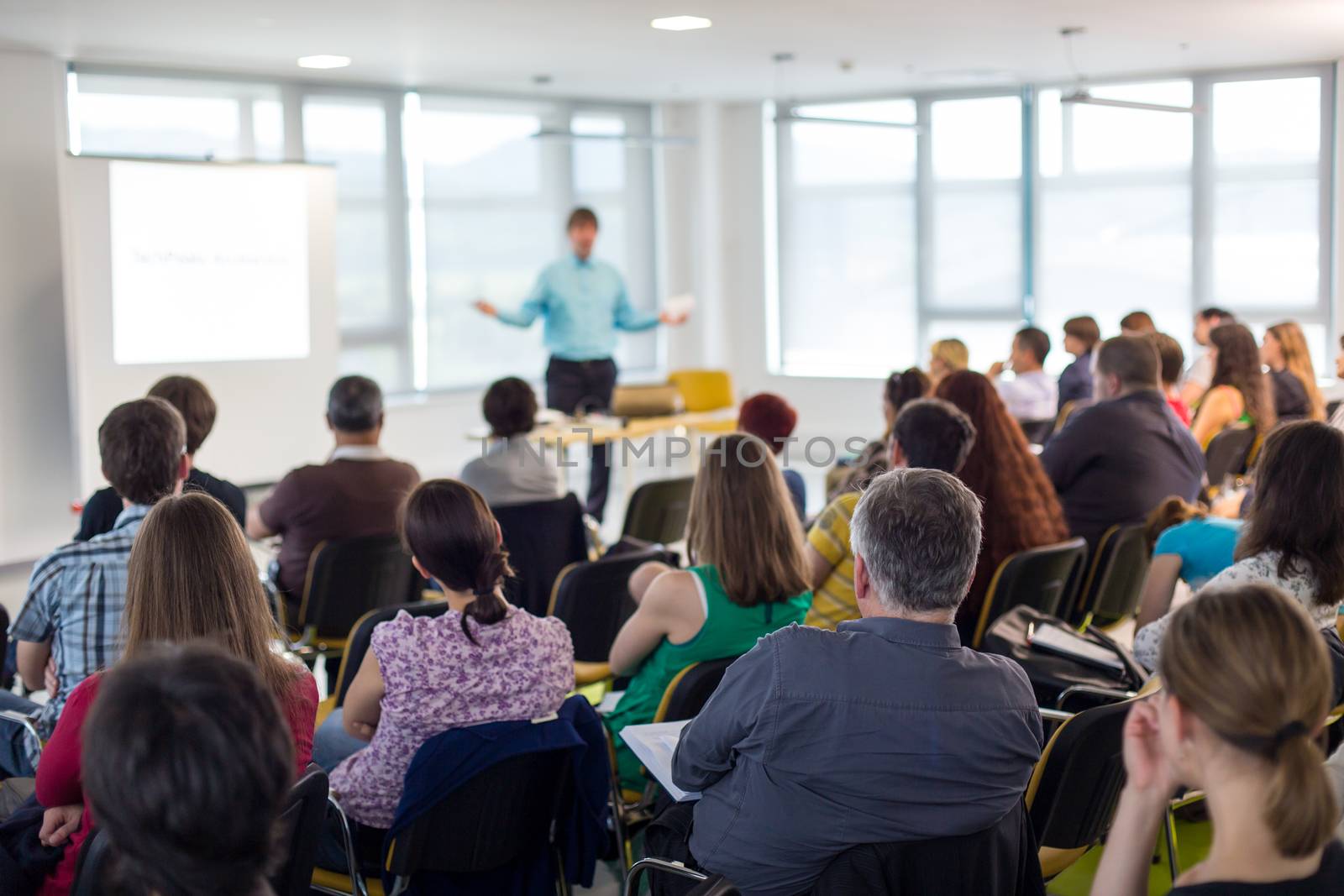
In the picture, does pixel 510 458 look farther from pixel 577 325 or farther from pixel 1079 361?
pixel 577 325

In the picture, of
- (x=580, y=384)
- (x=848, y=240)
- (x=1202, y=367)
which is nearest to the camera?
(x=1202, y=367)

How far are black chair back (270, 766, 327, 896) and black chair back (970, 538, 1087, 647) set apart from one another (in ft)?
6.94

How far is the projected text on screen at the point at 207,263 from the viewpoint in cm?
758

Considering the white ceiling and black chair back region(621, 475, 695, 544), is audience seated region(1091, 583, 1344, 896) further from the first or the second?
the white ceiling

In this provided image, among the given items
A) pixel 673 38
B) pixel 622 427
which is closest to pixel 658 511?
pixel 622 427

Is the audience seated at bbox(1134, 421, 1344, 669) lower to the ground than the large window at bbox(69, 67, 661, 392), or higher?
lower

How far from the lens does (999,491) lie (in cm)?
388

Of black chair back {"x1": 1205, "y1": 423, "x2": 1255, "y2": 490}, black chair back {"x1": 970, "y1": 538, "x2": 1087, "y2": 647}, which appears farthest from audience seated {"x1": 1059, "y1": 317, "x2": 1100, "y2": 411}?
black chair back {"x1": 970, "y1": 538, "x2": 1087, "y2": 647}

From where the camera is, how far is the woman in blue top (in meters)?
3.28

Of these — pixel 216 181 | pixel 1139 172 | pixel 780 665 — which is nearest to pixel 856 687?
pixel 780 665

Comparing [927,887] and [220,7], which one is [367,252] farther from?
[927,887]

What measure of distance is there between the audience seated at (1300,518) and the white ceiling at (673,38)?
14.5 ft

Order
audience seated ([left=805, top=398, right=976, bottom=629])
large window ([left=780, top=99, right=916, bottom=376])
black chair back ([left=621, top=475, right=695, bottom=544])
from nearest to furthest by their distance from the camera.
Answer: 1. audience seated ([left=805, top=398, right=976, bottom=629])
2. black chair back ([left=621, top=475, right=695, bottom=544])
3. large window ([left=780, top=99, right=916, bottom=376])

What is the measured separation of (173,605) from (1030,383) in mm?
5902
